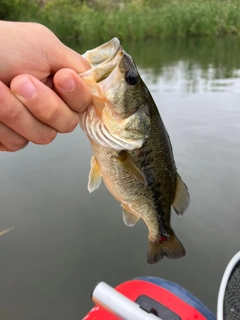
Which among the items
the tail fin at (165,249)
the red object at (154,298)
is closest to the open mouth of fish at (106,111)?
the tail fin at (165,249)

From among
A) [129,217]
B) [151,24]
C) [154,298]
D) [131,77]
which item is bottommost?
[151,24]

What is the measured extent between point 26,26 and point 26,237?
8.69 feet

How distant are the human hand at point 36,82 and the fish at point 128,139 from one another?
3.1 inches

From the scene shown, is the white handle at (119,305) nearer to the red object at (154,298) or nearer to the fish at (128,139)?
Result: the red object at (154,298)

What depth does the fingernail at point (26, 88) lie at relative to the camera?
106 cm

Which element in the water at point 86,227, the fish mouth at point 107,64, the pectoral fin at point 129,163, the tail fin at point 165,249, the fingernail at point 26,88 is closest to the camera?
the fingernail at point 26,88

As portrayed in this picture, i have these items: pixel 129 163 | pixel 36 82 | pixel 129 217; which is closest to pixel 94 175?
pixel 129 163

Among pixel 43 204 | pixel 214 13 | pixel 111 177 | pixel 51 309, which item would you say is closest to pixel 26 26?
pixel 111 177

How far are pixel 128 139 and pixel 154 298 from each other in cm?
117

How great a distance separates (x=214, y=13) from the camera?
16719 millimetres

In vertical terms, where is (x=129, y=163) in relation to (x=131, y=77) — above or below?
below

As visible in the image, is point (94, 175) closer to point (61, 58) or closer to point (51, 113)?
point (51, 113)

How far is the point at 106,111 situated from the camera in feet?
4.21

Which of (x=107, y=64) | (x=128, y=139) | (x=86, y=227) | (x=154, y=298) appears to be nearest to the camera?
(x=107, y=64)
